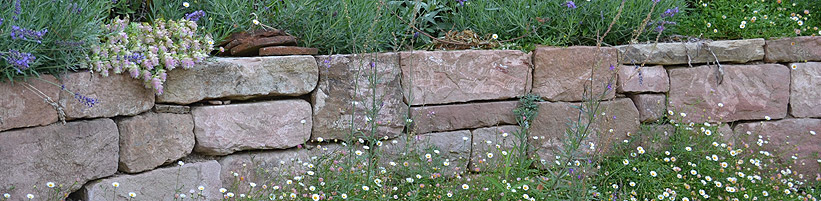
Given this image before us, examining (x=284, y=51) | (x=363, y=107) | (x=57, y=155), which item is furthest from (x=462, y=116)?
(x=57, y=155)

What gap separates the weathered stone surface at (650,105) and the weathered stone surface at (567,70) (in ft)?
0.90

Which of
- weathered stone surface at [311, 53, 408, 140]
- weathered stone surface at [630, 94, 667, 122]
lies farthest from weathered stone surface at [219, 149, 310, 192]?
weathered stone surface at [630, 94, 667, 122]

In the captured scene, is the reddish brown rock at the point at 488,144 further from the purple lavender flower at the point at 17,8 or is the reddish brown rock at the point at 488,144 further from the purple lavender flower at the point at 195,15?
the purple lavender flower at the point at 17,8

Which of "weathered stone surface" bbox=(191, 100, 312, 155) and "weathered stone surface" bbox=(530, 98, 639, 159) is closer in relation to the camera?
"weathered stone surface" bbox=(191, 100, 312, 155)

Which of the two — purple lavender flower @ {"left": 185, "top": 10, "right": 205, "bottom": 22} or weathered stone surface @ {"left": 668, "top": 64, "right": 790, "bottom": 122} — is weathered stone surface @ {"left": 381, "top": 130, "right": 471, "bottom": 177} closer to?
purple lavender flower @ {"left": 185, "top": 10, "right": 205, "bottom": 22}

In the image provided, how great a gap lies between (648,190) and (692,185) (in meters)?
0.28

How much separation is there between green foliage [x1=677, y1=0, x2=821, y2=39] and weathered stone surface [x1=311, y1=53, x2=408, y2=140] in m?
1.94

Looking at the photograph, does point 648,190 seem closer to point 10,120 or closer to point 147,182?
point 147,182

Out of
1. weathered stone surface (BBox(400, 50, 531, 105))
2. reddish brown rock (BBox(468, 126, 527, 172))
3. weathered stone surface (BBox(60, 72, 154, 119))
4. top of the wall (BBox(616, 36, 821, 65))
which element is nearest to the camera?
weathered stone surface (BBox(60, 72, 154, 119))

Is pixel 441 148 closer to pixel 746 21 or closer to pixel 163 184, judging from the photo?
pixel 163 184

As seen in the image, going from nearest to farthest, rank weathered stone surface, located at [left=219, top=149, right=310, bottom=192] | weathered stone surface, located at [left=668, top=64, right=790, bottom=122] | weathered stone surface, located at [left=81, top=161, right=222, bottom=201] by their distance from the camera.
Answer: weathered stone surface, located at [left=81, top=161, right=222, bottom=201] < weathered stone surface, located at [left=219, top=149, right=310, bottom=192] < weathered stone surface, located at [left=668, top=64, right=790, bottom=122]

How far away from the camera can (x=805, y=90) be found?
4359mm

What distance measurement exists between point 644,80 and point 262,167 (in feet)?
7.11

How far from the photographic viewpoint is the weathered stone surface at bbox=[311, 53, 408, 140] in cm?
341
